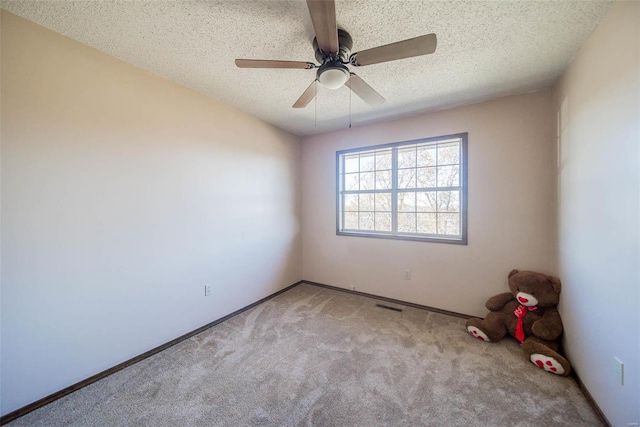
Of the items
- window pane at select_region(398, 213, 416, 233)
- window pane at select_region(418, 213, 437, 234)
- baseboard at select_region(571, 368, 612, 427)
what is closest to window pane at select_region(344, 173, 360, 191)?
window pane at select_region(398, 213, 416, 233)

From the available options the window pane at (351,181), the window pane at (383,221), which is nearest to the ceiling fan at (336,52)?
the window pane at (351,181)

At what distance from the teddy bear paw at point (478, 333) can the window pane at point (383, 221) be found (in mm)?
1479

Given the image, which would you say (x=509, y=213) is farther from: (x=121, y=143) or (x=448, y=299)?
(x=121, y=143)

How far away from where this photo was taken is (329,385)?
1.74 m

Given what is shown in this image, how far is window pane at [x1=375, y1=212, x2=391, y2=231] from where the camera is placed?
11.1 ft

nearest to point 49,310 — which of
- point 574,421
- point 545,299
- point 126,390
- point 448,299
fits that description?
point 126,390

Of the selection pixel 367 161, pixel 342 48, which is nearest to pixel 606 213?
pixel 342 48

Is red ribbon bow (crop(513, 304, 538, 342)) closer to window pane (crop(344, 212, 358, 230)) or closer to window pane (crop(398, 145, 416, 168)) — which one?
window pane (crop(398, 145, 416, 168))

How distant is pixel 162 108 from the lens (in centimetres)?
219

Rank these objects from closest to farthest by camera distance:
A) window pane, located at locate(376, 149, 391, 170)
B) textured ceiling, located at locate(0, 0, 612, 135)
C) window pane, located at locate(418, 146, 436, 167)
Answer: textured ceiling, located at locate(0, 0, 612, 135)
window pane, located at locate(418, 146, 436, 167)
window pane, located at locate(376, 149, 391, 170)

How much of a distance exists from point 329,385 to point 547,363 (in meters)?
1.72

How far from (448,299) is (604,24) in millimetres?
2641

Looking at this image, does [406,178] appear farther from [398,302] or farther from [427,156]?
[398,302]

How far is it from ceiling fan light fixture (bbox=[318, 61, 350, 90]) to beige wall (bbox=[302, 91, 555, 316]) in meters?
1.86
